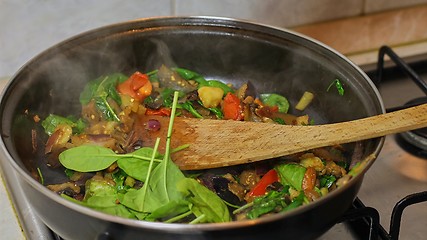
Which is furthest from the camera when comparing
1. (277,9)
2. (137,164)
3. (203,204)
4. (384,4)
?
(384,4)

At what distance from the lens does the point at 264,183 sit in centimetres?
93

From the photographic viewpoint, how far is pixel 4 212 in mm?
935

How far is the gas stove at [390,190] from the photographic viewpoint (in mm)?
854

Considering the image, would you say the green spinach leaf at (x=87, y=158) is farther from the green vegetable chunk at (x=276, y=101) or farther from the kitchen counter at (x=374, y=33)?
the kitchen counter at (x=374, y=33)

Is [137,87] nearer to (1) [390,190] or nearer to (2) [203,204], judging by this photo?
(2) [203,204]

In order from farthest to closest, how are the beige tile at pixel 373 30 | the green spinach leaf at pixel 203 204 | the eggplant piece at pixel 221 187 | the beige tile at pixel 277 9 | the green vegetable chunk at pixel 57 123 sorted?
the beige tile at pixel 373 30, the beige tile at pixel 277 9, the green vegetable chunk at pixel 57 123, the eggplant piece at pixel 221 187, the green spinach leaf at pixel 203 204

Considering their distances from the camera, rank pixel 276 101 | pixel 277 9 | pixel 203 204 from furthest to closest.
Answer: pixel 277 9, pixel 276 101, pixel 203 204

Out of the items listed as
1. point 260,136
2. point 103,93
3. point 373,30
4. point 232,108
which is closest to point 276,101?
point 232,108

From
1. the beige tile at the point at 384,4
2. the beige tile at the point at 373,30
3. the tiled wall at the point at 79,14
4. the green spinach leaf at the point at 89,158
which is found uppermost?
the tiled wall at the point at 79,14

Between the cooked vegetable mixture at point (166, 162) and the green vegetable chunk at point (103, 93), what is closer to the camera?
the cooked vegetable mixture at point (166, 162)

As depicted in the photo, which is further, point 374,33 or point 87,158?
point 374,33

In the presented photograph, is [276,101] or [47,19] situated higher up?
[47,19]

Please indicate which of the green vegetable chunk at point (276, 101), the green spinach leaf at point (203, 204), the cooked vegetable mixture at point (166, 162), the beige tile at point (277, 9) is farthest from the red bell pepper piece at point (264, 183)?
the beige tile at point (277, 9)

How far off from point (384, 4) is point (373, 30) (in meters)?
0.07
